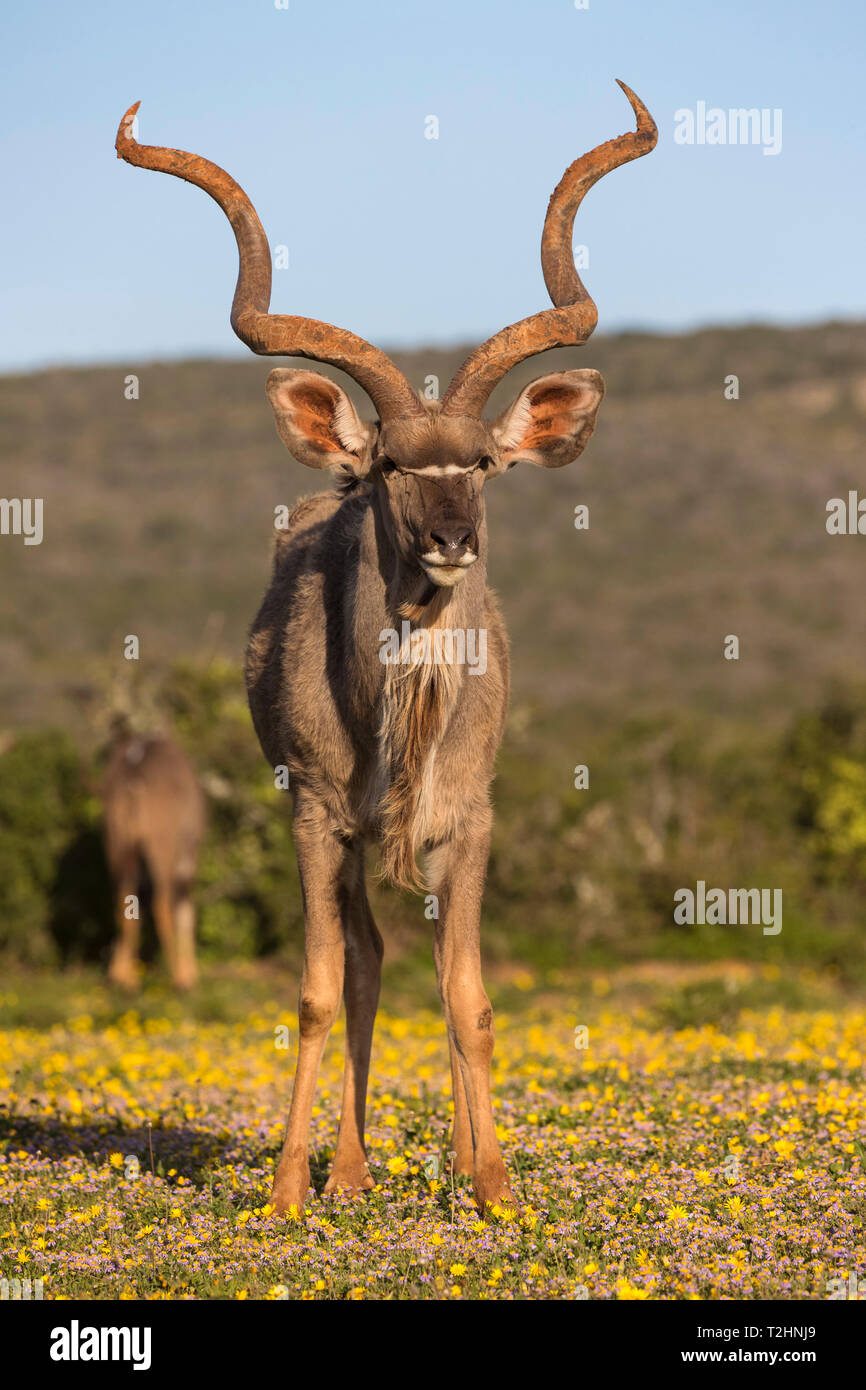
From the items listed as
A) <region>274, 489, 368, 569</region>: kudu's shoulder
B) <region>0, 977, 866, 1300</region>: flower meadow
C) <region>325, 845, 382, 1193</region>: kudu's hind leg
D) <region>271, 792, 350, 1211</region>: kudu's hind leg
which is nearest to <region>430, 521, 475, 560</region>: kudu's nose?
<region>274, 489, 368, 569</region>: kudu's shoulder

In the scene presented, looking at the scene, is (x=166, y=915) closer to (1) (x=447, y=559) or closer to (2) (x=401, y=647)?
(2) (x=401, y=647)

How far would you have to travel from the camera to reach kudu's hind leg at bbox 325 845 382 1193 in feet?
23.8

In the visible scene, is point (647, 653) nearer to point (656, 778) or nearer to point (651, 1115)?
point (656, 778)

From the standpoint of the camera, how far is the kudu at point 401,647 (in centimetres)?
662

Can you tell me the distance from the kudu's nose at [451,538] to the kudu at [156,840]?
10.8m

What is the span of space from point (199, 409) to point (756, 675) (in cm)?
4040

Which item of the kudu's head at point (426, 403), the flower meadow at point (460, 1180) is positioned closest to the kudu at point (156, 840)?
the flower meadow at point (460, 1180)

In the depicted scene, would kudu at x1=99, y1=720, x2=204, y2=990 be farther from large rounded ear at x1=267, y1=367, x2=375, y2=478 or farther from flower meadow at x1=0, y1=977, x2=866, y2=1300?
large rounded ear at x1=267, y1=367, x2=375, y2=478

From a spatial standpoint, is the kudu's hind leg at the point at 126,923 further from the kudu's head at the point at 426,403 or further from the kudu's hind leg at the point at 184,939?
the kudu's head at the point at 426,403

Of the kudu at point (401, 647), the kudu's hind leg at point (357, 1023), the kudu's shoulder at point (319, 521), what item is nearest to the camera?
the kudu at point (401, 647)

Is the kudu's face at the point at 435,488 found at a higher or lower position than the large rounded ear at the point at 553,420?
lower

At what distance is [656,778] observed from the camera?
19875mm

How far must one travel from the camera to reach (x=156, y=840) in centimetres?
1659

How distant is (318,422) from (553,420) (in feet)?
3.50
